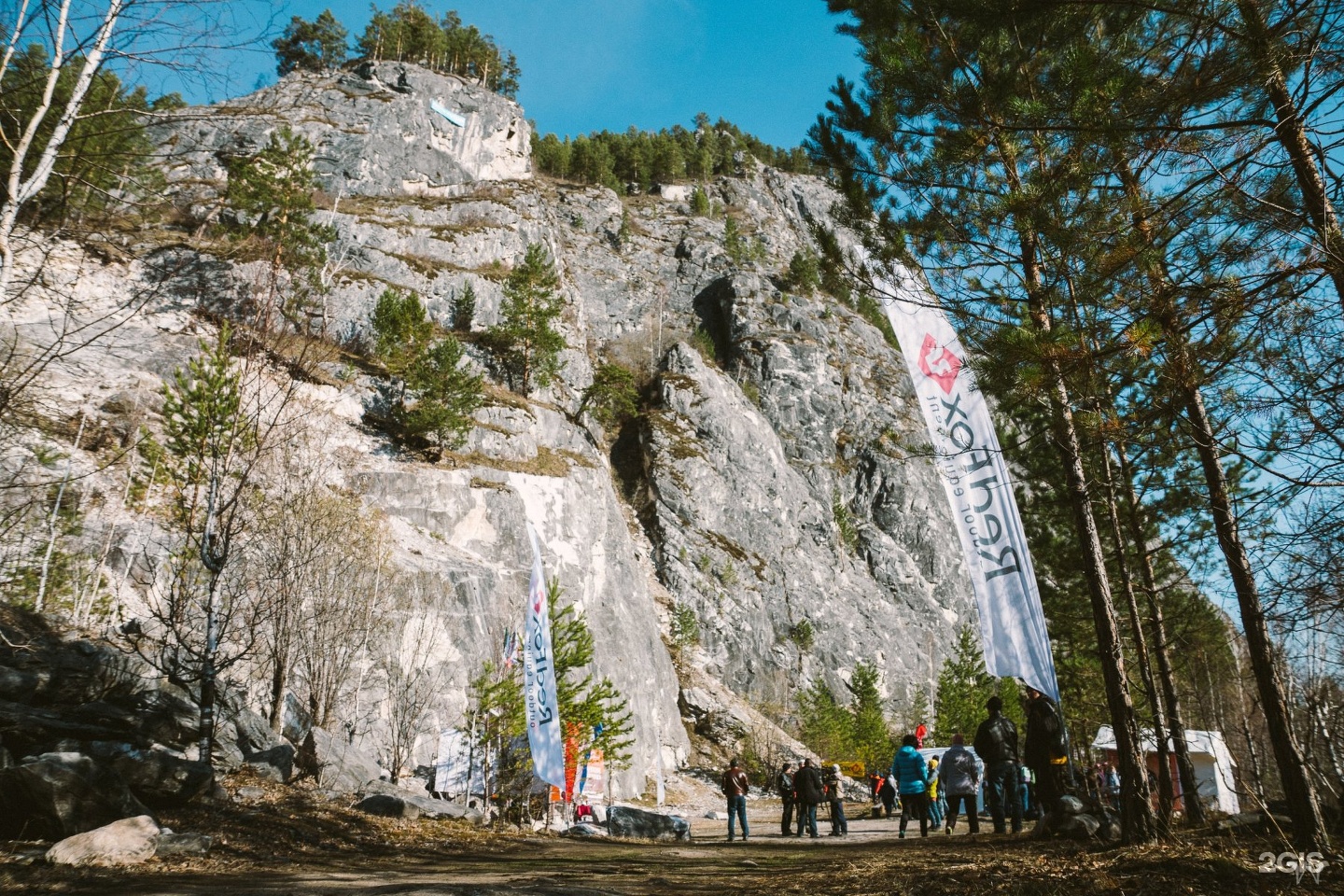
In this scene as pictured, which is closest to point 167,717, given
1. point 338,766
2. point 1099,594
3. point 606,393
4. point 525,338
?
point 338,766

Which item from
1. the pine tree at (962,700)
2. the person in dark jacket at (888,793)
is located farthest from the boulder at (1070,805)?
the pine tree at (962,700)

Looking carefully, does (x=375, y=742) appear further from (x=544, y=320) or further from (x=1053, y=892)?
(x=544, y=320)

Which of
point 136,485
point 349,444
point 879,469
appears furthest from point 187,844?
point 879,469

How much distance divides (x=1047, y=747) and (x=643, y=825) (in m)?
8.96

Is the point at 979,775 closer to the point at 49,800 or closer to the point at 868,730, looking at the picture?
the point at 49,800

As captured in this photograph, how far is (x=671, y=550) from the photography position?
52.2m

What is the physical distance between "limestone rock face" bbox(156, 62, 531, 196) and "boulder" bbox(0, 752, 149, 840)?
162 ft

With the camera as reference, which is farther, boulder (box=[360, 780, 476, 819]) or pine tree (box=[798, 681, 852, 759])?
pine tree (box=[798, 681, 852, 759])

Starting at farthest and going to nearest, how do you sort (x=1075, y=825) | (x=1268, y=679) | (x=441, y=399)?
(x=441, y=399), (x=1075, y=825), (x=1268, y=679)

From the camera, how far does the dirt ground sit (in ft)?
16.1

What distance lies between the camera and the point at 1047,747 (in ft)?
28.0

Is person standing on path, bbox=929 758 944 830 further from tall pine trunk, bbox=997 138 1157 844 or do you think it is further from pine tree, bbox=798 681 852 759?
pine tree, bbox=798 681 852 759

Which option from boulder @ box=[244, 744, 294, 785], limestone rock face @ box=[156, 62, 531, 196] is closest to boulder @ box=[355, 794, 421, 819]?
boulder @ box=[244, 744, 294, 785]

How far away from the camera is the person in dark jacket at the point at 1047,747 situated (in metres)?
8.41
